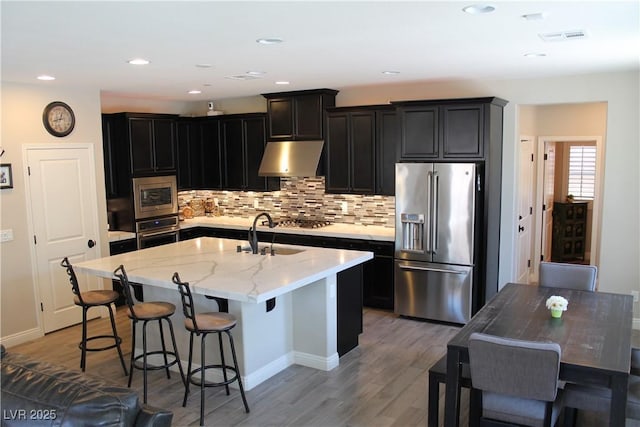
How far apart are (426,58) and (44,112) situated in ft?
13.1

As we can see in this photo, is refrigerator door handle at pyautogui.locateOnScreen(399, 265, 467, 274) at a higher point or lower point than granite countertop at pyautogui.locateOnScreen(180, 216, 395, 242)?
lower

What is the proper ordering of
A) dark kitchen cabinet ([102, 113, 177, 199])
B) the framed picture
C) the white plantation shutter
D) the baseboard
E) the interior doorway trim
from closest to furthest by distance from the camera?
the framed picture → the baseboard → the interior doorway trim → dark kitchen cabinet ([102, 113, 177, 199]) → the white plantation shutter

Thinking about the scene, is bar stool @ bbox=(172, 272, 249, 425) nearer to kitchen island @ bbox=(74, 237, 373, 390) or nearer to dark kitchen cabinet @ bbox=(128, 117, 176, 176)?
kitchen island @ bbox=(74, 237, 373, 390)

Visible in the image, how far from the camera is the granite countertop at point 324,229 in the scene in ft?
21.7

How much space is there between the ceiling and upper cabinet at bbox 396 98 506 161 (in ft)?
1.07

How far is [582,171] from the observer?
9.21m

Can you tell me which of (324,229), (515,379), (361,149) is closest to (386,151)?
(361,149)

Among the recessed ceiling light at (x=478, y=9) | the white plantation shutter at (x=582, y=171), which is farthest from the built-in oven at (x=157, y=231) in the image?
the white plantation shutter at (x=582, y=171)

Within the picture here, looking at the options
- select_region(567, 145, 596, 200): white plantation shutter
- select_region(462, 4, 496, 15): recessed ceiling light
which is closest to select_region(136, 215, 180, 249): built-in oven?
select_region(462, 4, 496, 15): recessed ceiling light

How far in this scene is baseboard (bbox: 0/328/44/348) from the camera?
5.70 m

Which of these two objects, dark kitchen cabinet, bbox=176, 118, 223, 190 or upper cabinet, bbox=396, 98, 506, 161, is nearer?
upper cabinet, bbox=396, 98, 506, 161

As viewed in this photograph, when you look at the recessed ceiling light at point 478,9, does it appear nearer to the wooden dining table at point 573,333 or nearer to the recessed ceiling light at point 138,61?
the wooden dining table at point 573,333

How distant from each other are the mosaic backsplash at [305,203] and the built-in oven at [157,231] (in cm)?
96

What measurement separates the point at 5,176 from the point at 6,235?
594 millimetres
